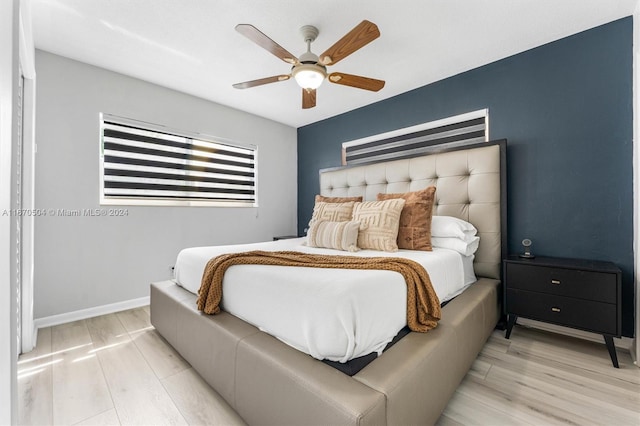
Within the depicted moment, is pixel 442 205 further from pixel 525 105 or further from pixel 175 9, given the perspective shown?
pixel 175 9

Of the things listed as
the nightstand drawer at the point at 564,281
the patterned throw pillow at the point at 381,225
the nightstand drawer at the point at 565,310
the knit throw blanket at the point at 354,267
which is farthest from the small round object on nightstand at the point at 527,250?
the knit throw blanket at the point at 354,267

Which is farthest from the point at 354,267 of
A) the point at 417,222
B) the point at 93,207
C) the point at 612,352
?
the point at 93,207

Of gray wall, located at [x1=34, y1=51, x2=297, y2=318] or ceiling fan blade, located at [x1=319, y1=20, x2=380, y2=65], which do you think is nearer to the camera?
ceiling fan blade, located at [x1=319, y1=20, x2=380, y2=65]

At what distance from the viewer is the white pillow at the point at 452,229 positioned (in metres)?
2.30

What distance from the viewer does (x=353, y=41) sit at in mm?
1783

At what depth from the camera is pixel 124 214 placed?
114 inches

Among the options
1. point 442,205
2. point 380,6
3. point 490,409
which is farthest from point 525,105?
point 490,409

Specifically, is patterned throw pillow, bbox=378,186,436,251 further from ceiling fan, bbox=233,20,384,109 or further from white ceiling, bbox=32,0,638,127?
white ceiling, bbox=32,0,638,127

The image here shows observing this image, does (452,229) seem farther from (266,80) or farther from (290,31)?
(290,31)

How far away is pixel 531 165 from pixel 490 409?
193 centimetres

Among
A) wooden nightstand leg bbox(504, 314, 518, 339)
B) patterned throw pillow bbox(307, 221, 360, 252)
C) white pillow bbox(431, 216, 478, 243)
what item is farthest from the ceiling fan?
wooden nightstand leg bbox(504, 314, 518, 339)

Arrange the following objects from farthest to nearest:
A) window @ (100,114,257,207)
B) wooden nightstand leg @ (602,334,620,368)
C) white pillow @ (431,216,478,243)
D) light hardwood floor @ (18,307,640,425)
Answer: window @ (100,114,257,207), white pillow @ (431,216,478,243), wooden nightstand leg @ (602,334,620,368), light hardwood floor @ (18,307,640,425)

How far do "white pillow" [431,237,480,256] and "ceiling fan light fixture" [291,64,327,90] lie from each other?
156 cm

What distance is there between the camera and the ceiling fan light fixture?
2016mm
